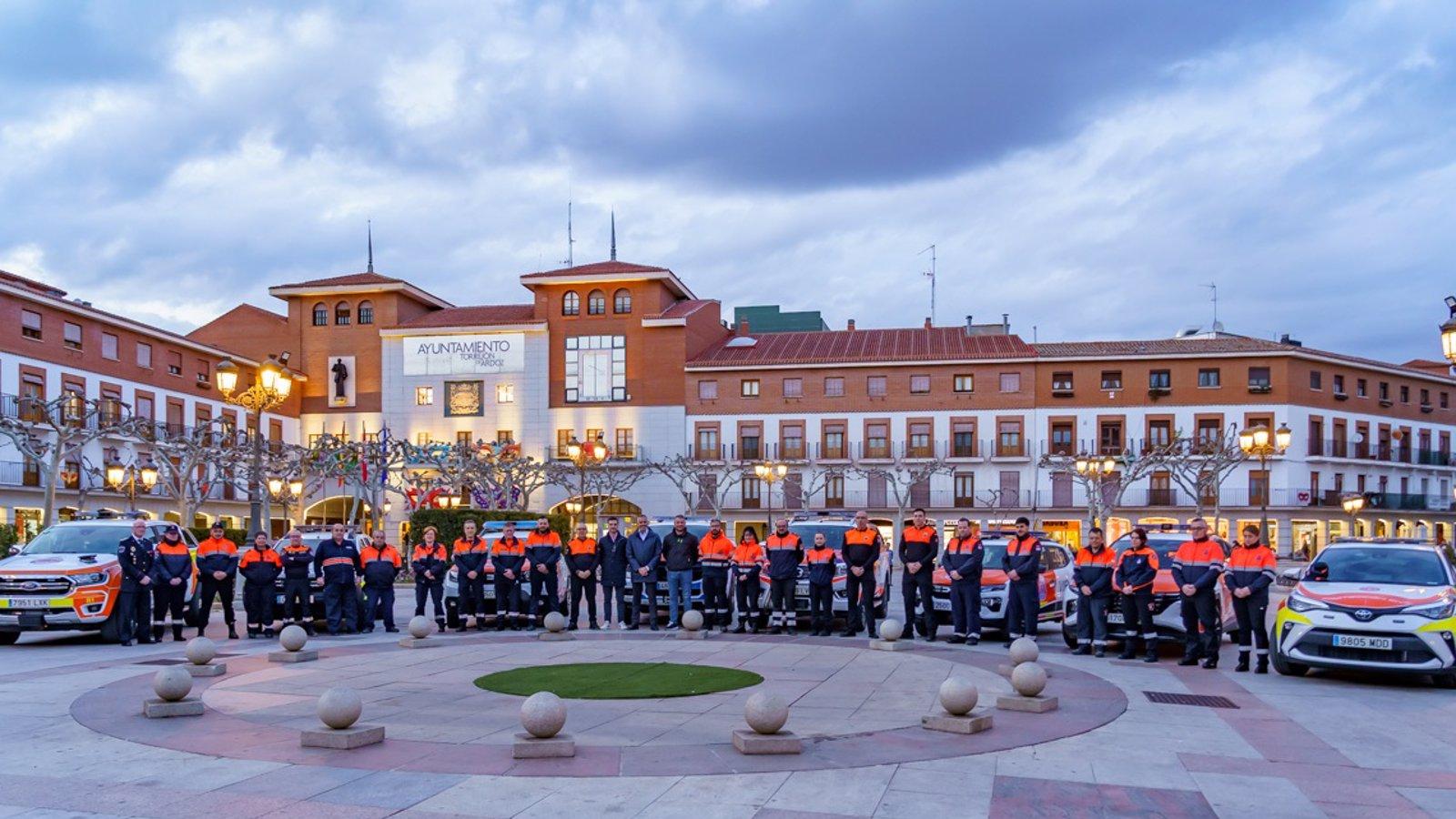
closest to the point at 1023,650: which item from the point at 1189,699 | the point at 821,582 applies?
the point at 1189,699

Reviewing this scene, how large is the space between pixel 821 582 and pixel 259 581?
8.49 meters

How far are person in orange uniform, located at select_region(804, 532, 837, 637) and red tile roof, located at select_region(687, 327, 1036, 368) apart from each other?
42.8 meters

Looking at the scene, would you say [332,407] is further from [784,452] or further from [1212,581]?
[1212,581]

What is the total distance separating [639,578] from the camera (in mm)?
18625

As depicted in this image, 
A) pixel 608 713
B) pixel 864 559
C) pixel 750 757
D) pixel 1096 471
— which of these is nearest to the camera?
pixel 750 757

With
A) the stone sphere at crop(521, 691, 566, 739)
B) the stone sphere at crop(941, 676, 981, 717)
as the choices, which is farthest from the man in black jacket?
the stone sphere at crop(521, 691, 566, 739)

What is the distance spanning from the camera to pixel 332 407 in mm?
65438

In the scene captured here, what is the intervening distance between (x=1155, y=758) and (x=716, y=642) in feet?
28.4

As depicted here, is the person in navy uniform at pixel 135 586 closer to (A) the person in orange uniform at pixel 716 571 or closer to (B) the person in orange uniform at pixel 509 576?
(B) the person in orange uniform at pixel 509 576

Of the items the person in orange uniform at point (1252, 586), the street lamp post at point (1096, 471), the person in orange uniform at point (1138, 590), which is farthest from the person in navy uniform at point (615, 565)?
the street lamp post at point (1096, 471)

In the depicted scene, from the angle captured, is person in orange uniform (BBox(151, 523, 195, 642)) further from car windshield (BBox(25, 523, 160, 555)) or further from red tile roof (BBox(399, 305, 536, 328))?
red tile roof (BBox(399, 305, 536, 328))

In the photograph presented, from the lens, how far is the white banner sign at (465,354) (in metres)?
63.8

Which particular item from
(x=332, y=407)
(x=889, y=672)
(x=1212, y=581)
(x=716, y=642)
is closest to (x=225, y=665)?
(x=716, y=642)

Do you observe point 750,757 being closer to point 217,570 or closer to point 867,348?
point 217,570
